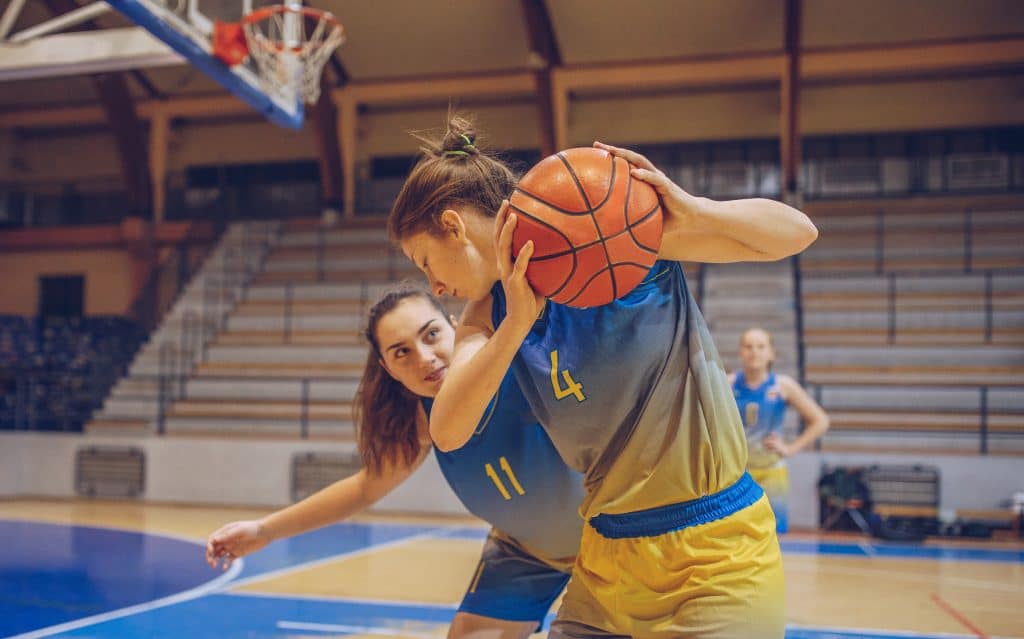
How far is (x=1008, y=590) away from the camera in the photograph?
6.98 meters

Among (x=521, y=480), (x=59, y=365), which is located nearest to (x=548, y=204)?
(x=521, y=480)

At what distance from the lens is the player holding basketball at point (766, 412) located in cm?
660

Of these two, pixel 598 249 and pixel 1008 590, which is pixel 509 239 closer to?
pixel 598 249

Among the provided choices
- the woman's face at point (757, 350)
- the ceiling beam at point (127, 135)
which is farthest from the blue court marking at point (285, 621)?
the ceiling beam at point (127, 135)

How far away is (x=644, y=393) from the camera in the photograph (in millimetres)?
1969

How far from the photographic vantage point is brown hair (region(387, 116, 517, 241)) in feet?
6.55

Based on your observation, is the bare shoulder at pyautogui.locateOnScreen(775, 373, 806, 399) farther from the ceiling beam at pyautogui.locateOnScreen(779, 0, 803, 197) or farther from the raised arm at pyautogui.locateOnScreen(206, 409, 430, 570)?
the ceiling beam at pyautogui.locateOnScreen(779, 0, 803, 197)

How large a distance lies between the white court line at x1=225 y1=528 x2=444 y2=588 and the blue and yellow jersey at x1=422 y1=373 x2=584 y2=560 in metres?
4.33

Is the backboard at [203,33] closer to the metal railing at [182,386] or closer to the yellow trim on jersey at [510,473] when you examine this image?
the metal railing at [182,386]

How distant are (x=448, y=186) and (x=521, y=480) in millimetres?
1021

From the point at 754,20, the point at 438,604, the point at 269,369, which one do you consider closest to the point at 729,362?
the point at 754,20

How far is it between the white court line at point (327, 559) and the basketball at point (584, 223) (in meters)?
5.49

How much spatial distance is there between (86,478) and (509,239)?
13077 mm

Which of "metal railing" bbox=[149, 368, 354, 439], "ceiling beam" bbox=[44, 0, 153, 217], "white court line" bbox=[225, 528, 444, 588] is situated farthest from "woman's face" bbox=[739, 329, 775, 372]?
"ceiling beam" bbox=[44, 0, 153, 217]
